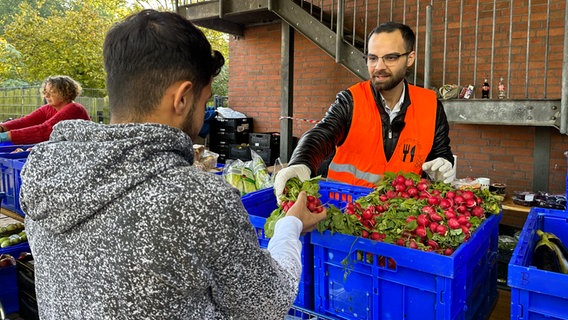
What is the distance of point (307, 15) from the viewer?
582 centimetres

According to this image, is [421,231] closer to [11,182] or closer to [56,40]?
[11,182]

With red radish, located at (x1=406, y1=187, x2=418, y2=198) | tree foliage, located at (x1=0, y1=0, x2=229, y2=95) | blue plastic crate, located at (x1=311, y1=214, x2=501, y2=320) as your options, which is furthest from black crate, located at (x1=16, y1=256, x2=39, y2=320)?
tree foliage, located at (x1=0, y1=0, x2=229, y2=95)

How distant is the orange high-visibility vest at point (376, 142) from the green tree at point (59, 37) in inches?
586

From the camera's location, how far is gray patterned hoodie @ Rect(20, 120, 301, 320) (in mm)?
831

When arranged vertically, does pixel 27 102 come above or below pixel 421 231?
above

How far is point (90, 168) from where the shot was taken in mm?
836

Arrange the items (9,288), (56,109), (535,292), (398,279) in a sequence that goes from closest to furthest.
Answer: (535,292) → (398,279) → (9,288) → (56,109)

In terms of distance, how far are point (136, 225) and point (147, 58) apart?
34 centimetres

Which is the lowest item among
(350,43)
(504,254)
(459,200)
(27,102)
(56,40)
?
(504,254)

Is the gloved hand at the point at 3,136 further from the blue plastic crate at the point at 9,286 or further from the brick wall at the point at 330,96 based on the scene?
the brick wall at the point at 330,96

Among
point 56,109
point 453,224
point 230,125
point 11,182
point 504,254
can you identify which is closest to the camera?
point 453,224

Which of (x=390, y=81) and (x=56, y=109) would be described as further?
(x=56, y=109)

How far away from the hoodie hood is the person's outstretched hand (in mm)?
558

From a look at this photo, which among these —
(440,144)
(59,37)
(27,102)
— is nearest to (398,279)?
(440,144)
